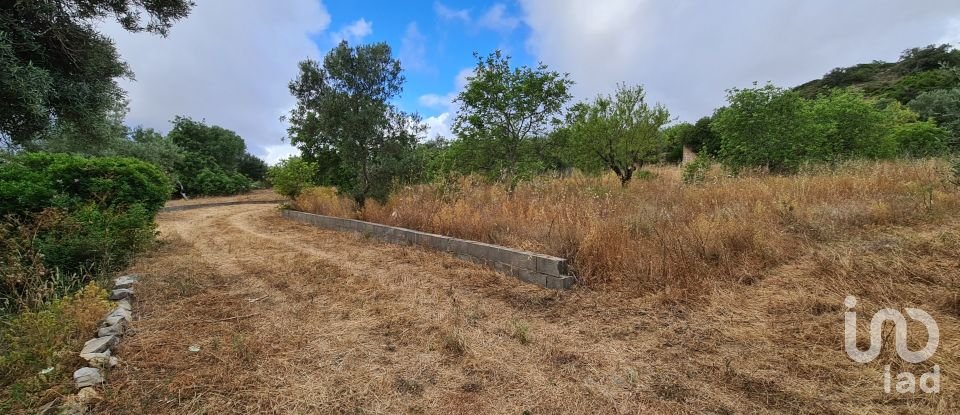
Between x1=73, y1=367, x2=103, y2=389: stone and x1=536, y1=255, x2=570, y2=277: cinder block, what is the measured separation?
3148 mm

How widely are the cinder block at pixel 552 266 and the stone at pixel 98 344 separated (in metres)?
3.24

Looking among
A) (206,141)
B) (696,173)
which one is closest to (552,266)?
(696,173)

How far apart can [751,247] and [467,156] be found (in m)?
6.40

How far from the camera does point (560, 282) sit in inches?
136

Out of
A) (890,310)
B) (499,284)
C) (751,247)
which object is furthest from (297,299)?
(890,310)

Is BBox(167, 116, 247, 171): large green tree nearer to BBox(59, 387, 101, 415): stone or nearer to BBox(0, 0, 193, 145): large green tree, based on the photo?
BBox(0, 0, 193, 145): large green tree

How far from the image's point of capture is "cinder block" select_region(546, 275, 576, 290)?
3449 mm

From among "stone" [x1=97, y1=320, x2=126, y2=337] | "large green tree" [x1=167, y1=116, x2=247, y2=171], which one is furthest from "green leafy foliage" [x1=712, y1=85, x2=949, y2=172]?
"large green tree" [x1=167, y1=116, x2=247, y2=171]

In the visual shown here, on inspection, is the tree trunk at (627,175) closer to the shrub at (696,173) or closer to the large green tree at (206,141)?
the shrub at (696,173)

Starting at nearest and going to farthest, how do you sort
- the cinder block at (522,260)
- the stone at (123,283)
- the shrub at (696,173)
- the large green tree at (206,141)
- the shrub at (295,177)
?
the stone at (123,283)
the cinder block at (522,260)
the shrub at (696,173)
the shrub at (295,177)
the large green tree at (206,141)

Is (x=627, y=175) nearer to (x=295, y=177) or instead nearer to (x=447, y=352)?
(x=447, y=352)

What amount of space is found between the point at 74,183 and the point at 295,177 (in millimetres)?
6777

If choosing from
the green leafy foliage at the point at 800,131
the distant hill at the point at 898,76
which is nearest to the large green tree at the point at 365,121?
the green leafy foliage at the point at 800,131

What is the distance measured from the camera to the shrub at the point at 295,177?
1209 cm
